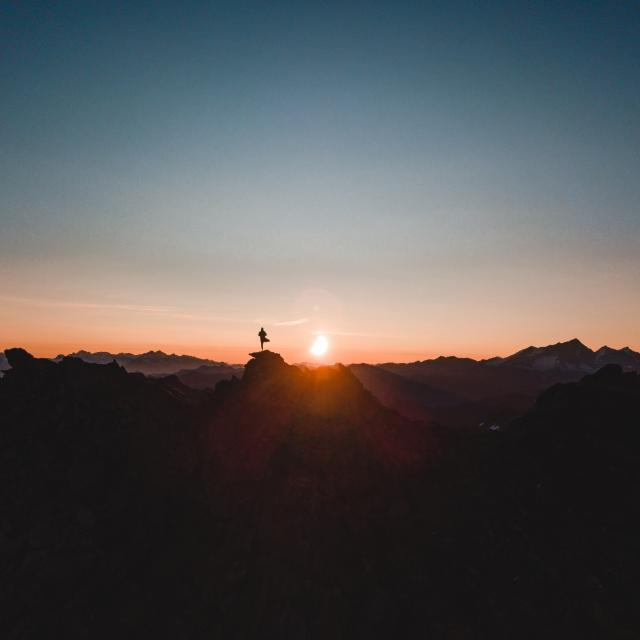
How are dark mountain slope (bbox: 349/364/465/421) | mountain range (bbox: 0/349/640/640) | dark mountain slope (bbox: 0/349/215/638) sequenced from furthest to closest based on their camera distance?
dark mountain slope (bbox: 349/364/465/421) → dark mountain slope (bbox: 0/349/215/638) → mountain range (bbox: 0/349/640/640)

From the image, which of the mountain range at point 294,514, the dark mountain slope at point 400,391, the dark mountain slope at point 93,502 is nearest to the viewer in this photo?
the mountain range at point 294,514

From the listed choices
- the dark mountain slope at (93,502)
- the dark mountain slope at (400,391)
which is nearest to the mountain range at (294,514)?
the dark mountain slope at (93,502)

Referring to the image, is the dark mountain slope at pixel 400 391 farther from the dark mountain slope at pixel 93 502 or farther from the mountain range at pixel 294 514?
the dark mountain slope at pixel 93 502

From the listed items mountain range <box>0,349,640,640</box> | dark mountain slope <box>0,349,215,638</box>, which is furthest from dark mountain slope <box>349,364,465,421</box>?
dark mountain slope <box>0,349,215,638</box>

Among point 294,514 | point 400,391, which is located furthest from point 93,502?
point 400,391

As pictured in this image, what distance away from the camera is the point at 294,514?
29.1 m

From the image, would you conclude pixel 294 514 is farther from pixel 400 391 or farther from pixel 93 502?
pixel 400 391

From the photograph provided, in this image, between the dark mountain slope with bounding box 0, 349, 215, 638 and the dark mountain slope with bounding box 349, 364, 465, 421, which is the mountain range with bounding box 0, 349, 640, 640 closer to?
the dark mountain slope with bounding box 0, 349, 215, 638

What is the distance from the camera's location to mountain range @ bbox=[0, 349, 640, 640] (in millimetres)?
24234

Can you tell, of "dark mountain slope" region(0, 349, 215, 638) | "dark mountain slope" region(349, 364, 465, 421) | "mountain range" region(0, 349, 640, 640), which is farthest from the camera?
"dark mountain slope" region(349, 364, 465, 421)

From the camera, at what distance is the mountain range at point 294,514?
24.2 meters

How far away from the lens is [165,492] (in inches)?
1192

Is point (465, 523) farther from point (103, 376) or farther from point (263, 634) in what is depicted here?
point (103, 376)

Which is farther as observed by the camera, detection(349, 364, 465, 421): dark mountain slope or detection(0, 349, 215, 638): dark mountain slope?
detection(349, 364, 465, 421): dark mountain slope
